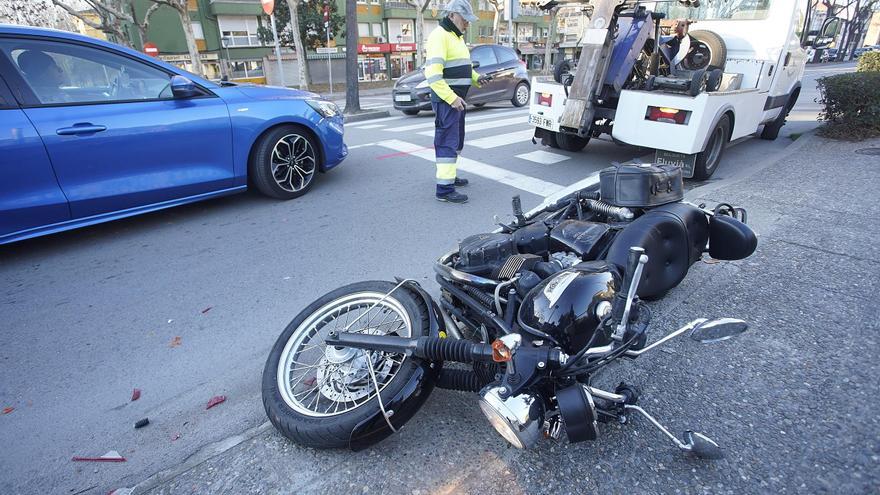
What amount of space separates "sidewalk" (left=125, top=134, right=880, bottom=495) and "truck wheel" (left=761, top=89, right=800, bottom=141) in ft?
19.4

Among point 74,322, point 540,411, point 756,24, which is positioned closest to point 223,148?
point 74,322

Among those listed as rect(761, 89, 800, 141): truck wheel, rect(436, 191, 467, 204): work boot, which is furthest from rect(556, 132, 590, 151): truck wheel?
rect(761, 89, 800, 141): truck wheel

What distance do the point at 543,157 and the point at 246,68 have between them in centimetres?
3609

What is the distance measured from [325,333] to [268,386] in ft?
2.20

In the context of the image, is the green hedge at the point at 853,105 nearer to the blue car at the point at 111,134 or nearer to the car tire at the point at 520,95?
the car tire at the point at 520,95

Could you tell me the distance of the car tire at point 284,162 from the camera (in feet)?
16.7

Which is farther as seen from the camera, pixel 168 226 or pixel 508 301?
pixel 168 226

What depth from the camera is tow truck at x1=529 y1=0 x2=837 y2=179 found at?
18.0 ft

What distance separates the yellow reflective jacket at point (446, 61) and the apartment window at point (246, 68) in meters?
34.9

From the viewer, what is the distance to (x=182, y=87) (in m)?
4.31

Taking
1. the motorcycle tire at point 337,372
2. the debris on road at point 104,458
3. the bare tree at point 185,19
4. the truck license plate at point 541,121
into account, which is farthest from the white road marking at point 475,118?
the bare tree at point 185,19

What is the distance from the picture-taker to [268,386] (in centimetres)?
214

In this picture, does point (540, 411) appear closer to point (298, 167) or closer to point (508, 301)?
point (508, 301)

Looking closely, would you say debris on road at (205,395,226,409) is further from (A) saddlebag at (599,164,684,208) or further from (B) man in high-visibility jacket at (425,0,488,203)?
(B) man in high-visibility jacket at (425,0,488,203)
